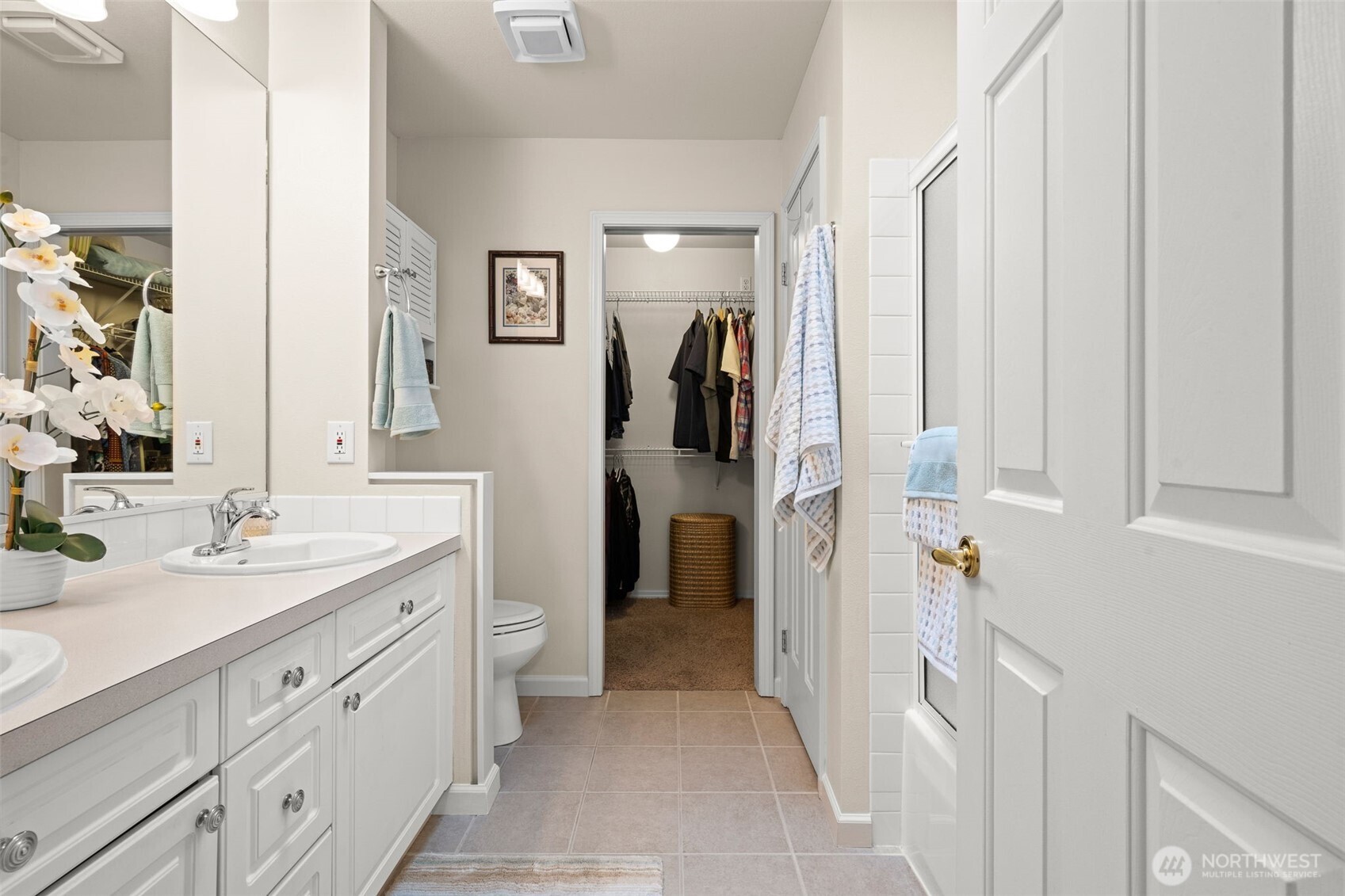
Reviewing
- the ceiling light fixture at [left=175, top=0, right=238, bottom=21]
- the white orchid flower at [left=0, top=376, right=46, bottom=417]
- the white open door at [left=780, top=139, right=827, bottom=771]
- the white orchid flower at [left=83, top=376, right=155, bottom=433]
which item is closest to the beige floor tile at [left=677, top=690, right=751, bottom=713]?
the white open door at [left=780, top=139, right=827, bottom=771]

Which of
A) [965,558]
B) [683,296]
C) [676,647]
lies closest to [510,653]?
[676,647]

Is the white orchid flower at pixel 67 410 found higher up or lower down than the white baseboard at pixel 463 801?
higher up

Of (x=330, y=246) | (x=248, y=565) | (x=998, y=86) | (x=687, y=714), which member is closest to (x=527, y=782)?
(x=687, y=714)

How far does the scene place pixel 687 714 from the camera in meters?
2.63

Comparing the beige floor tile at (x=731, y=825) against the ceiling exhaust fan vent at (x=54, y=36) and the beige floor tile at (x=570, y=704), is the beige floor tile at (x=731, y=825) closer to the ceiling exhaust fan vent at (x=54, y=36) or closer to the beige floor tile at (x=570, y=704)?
the beige floor tile at (x=570, y=704)

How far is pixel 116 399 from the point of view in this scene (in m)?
1.17

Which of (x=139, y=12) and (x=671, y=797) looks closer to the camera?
(x=139, y=12)

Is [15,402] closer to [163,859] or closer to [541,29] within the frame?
[163,859]

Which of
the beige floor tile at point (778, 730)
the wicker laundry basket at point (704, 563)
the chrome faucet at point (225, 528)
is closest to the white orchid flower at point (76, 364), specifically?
the chrome faucet at point (225, 528)

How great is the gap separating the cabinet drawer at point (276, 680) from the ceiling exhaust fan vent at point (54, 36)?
122cm

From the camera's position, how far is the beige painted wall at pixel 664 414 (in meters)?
4.47

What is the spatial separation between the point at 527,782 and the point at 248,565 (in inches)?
48.3

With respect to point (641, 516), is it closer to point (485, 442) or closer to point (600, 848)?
point (485, 442)

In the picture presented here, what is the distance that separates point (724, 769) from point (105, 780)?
181 cm
